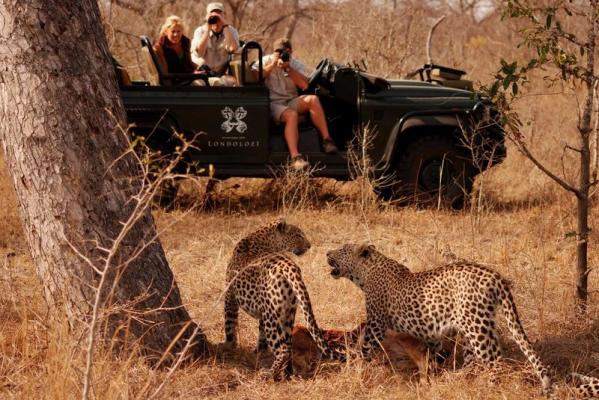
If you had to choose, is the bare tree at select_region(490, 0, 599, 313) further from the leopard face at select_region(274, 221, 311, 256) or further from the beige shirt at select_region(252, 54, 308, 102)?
the beige shirt at select_region(252, 54, 308, 102)

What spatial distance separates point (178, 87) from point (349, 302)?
3.18m

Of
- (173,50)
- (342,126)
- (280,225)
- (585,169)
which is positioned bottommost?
(280,225)

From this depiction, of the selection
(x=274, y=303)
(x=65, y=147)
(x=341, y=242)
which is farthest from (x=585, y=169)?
(x=65, y=147)

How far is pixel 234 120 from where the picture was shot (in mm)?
9664

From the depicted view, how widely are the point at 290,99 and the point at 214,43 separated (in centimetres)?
94

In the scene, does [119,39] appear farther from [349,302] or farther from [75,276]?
[75,276]

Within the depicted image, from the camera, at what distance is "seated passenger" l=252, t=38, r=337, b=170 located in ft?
32.0

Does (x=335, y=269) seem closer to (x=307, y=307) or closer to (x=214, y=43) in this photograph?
(x=307, y=307)

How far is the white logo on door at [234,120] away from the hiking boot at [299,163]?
1.74ft

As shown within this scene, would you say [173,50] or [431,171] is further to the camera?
[431,171]

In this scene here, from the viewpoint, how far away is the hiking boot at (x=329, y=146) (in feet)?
32.1

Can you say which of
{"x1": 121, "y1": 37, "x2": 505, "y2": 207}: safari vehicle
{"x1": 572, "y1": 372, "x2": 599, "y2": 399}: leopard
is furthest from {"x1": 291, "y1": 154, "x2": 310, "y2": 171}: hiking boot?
{"x1": 572, "y1": 372, "x2": 599, "y2": 399}: leopard

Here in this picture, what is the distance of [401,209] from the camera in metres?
10.1

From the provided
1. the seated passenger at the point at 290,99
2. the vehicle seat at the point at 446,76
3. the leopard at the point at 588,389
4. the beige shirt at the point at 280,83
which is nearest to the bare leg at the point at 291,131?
the seated passenger at the point at 290,99
